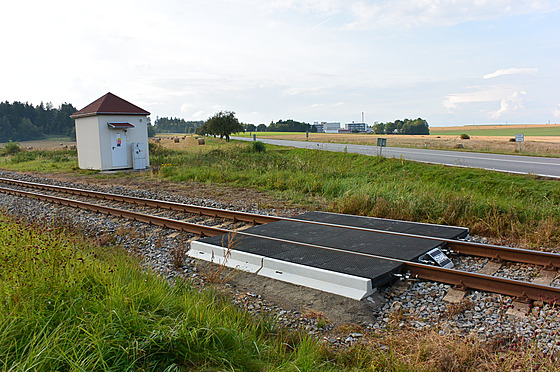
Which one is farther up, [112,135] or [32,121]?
Answer: [32,121]

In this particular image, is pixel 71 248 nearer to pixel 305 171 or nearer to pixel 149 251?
pixel 149 251

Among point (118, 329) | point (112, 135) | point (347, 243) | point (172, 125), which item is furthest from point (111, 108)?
point (172, 125)

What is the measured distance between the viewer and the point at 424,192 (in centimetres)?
1139

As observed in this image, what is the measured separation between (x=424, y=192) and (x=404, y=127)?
102 metres

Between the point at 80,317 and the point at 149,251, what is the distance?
4.24 metres

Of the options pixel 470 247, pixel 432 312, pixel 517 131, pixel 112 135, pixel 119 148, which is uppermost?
pixel 112 135

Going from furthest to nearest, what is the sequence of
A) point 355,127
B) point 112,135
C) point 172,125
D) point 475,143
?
point 172,125, point 355,127, point 475,143, point 112,135

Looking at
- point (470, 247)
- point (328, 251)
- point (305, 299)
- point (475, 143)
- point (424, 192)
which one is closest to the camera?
point (305, 299)

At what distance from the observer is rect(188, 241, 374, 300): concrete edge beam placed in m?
5.69

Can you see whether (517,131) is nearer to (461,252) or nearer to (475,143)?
(475,143)

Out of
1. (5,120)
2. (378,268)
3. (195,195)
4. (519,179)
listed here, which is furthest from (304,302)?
(5,120)

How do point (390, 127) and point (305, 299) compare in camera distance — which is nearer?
point (305, 299)

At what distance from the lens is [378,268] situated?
20.2 feet

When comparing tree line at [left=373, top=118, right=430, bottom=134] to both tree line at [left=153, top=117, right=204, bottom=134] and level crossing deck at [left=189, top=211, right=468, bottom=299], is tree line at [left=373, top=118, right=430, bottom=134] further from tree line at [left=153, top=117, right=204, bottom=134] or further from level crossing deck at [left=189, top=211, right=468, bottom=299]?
level crossing deck at [left=189, top=211, right=468, bottom=299]
